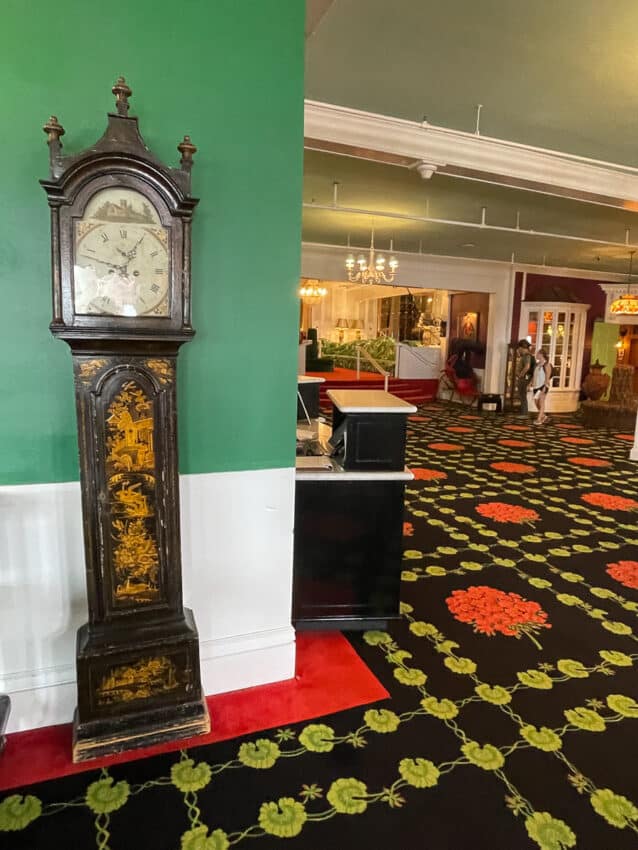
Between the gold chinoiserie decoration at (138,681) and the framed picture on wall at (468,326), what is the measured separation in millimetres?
11779

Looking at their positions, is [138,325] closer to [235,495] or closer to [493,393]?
[235,495]

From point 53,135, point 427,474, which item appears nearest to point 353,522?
point 53,135

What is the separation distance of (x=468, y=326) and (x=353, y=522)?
11.1 metres

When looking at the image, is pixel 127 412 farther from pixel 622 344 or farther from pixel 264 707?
pixel 622 344

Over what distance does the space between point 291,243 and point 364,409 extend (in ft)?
2.83

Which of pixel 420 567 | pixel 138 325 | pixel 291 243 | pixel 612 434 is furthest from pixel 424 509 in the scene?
pixel 612 434

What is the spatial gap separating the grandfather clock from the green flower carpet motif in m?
0.24

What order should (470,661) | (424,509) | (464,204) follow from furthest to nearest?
(464,204) → (424,509) → (470,661)

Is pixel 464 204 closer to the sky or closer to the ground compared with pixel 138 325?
closer to the sky

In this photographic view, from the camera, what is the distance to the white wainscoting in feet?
6.54

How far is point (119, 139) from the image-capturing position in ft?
5.35

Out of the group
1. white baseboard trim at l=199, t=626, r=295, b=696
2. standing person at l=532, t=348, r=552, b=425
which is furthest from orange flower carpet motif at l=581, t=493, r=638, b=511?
standing person at l=532, t=348, r=552, b=425

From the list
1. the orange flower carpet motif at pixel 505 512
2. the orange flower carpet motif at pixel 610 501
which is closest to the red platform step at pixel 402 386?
the orange flower carpet motif at pixel 610 501

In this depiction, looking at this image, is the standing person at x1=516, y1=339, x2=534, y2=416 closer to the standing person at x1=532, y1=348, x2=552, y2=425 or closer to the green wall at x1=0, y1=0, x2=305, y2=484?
the standing person at x1=532, y1=348, x2=552, y2=425
